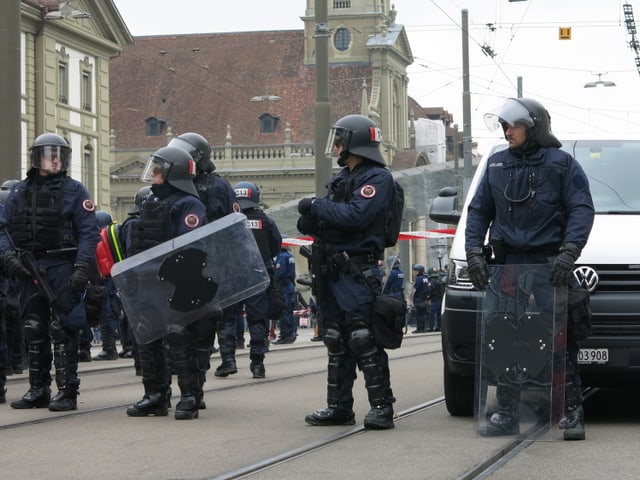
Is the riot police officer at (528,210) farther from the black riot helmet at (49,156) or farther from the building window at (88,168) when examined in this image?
the building window at (88,168)

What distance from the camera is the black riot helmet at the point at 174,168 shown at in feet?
32.4

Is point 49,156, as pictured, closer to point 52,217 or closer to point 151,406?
point 52,217

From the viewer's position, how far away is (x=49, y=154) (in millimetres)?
10336

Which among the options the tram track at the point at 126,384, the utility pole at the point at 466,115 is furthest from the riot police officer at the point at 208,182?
the utility pole at the point at 466,115

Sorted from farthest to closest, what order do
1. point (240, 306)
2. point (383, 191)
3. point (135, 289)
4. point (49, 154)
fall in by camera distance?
1. point (240, 306)
2. point (49, 154)
3. point (135, 289)
4. point (383, 191)

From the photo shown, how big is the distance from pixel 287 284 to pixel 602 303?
16.4 meters

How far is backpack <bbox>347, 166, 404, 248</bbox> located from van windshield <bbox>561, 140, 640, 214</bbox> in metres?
1.47

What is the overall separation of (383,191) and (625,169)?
2124 mm

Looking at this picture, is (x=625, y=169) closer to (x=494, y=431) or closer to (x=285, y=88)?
(x=494, y=431)

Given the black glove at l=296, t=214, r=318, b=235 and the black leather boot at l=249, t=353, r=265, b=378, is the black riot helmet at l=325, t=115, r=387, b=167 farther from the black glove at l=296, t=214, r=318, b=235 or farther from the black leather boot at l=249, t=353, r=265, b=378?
the black leather boot at l=249, t=353, r=265, b=378

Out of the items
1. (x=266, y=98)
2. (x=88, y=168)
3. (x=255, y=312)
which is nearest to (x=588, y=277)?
(x=255, y=312)

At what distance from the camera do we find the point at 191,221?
32.1 feet

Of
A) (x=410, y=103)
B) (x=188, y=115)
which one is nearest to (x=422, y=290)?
(x=188, y=115)

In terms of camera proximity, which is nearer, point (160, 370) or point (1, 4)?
point (160, 370)
